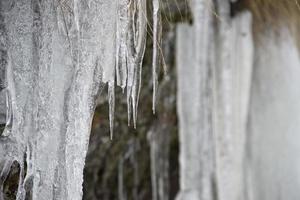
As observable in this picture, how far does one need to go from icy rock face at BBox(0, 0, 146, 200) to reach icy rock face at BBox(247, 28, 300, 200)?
204 cm

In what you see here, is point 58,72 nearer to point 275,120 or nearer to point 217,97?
point 217,97

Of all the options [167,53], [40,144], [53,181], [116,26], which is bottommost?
[53,181]

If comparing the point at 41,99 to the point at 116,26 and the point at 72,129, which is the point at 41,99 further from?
Answer: the point at 116,26

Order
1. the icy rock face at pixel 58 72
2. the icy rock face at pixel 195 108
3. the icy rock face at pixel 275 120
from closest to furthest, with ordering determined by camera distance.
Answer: the icy rock face at pixel 58 72
the icy rock face at pixel 195 108
the icy rock face at pixel 275 120

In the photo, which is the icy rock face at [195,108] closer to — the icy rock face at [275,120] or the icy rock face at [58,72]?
the icy rock face at [275,120]

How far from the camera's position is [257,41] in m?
3.79

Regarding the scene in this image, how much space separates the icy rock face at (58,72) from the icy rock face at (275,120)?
6.69 feet

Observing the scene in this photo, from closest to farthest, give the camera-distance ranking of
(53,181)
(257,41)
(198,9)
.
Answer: (53,181)
(198,9)
(257,41)

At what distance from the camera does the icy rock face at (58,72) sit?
6.08 feet

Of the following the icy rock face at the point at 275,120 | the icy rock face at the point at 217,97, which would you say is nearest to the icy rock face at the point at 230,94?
the icy rock face at the point at 217,97

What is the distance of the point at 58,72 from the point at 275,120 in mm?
2377

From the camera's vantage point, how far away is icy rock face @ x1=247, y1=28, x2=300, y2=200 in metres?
3.82

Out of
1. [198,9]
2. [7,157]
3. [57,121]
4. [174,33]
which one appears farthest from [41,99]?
[174,33]

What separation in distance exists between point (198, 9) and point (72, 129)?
1820mm
